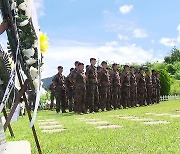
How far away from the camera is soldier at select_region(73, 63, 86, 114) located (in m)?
11.6

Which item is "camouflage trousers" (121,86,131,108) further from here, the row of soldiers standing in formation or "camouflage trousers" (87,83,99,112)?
"camouflage trousers" (87,83,99,112)

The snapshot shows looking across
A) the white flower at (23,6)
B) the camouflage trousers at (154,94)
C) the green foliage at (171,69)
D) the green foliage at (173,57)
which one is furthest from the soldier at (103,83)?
the green foliage at (173,57)

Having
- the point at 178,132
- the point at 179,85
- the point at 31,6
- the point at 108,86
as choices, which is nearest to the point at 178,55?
the point at 179,85

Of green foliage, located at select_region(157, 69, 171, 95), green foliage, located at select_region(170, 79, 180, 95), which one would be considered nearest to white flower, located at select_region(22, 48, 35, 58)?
green foliage, located at select_region(157, 69, 171, 95)

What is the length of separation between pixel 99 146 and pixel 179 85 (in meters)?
21.5

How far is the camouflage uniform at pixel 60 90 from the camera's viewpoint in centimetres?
1381

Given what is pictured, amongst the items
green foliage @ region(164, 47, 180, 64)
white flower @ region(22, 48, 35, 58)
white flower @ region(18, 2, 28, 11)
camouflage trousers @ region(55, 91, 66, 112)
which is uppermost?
green foliage @ region(164, 47, 180, 64)

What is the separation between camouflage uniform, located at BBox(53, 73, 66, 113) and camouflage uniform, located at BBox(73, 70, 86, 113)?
2.11m

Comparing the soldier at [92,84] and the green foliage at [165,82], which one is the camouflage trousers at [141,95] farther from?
the green foliage at [165,82]

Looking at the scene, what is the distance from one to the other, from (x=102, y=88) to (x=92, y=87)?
3.09 ft

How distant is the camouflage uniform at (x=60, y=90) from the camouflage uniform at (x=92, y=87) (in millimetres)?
1732

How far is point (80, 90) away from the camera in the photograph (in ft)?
38.4

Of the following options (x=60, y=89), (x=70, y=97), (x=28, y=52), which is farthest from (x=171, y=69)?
(x=28, y=52)

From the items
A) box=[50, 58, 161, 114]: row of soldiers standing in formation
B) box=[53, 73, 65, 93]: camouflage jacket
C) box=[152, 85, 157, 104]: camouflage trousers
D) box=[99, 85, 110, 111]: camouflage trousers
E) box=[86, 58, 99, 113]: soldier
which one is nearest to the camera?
box=[50, 58, 161, 114]: row of soldiers standing in formation
